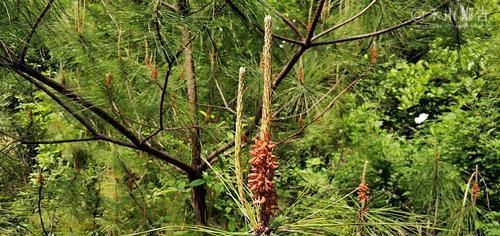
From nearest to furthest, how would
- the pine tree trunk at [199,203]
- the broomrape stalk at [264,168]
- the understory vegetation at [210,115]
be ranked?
the broomrape stalk at [264,168]
the understory vegetation at [210,115]
the pine tree trunk at [199,203]

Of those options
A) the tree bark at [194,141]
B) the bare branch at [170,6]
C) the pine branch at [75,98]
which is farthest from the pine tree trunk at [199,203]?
the bare branch at [170,6]

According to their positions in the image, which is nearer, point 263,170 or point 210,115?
point 263,170

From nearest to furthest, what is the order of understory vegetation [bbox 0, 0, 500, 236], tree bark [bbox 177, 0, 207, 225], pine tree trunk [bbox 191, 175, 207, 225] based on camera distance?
understory vegetation [bbox 0, 0, 500, 236] < tree bark [bbox 177, 0, 207, 225] < pine tree trunk [bbox 191, 175, 207, 225]

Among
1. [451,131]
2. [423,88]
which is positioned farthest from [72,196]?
[423,88]

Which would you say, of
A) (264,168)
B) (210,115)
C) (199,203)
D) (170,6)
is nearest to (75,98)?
(170,6)

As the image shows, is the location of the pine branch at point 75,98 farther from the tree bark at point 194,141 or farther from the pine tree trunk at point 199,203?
the pine tree trunk at point 199,203

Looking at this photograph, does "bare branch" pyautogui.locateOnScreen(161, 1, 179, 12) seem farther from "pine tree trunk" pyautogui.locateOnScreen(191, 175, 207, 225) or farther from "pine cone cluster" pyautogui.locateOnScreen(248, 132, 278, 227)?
"pine cone cluster" pyautogui.locateOnScreen(248, 132, 278, 227)

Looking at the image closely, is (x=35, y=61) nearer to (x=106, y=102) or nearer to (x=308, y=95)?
(x=106, y=102)

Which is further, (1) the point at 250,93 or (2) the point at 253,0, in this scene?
(1) the point at 250,93

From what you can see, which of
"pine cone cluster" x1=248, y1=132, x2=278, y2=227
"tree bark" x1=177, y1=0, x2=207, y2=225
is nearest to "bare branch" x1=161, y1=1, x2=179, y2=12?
"tree bark" x1=177, y1=0, x2=207, y2=225

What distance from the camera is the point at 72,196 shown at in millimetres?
1801

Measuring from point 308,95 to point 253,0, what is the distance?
527 millimetres

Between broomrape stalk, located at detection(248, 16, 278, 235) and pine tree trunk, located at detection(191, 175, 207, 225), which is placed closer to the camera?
broomrape stalk, located at detection(248, 16, 278, 235)

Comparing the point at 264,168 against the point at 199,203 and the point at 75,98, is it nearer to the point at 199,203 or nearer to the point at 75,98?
the point at 75,98
